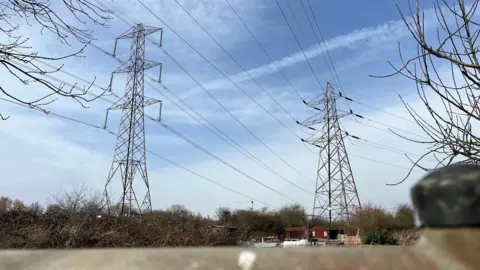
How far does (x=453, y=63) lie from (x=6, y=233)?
1337 cm

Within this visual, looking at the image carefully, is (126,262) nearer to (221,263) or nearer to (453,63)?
(221,263)

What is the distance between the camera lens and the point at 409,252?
90cm

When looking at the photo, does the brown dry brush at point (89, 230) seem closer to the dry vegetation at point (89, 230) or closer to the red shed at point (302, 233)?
the dry vegetation at point (89, 230)

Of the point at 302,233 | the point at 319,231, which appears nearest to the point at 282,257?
the point at 319,231

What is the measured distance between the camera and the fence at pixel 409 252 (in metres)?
0.86

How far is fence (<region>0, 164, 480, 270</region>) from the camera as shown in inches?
33.9

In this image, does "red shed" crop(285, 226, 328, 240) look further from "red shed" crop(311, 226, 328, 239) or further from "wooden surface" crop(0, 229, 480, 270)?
"wooden surface" crop(0, 229, 480, 270)

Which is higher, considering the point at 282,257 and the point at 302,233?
the point at 302,233

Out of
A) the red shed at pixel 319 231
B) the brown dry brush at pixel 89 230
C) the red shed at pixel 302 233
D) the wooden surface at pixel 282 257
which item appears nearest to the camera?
the wooden surface at pixel 282 257

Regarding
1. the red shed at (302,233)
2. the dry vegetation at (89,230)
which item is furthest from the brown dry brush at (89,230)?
the red shed at (302,233)

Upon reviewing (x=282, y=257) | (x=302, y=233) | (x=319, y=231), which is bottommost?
(x=282, y=257)

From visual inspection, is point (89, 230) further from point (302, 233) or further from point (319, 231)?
point (302, 233)

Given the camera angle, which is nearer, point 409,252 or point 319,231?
point 409,252

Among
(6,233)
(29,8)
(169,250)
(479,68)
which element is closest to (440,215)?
(169,250)
